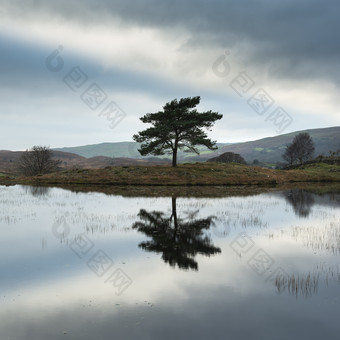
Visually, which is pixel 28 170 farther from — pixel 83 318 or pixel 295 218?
pixel 83 318

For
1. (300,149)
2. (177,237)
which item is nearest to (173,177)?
(177,237)

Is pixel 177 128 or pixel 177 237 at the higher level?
pixel 177 128

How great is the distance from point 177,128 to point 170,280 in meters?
53.4

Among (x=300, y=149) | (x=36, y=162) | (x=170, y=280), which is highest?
(x=300, y=149)

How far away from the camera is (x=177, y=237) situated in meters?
16.1

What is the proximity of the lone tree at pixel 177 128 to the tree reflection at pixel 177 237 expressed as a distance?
38695 mm

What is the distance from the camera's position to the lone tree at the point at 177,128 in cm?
6062

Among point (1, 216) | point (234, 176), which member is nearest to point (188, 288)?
point (1, 216)

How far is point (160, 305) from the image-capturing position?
8266 millimetres

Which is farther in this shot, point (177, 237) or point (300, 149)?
point (300, 149)

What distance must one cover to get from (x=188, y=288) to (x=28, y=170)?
88606 millimetres

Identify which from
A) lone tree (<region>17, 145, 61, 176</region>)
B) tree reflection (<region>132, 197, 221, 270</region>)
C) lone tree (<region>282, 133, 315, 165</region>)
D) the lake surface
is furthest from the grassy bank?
lone tree (<region>282, 133, 315, 165</region>)

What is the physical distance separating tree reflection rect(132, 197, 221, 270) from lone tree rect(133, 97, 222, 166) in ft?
127

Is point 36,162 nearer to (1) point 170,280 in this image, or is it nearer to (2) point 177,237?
(2) point 177,237
